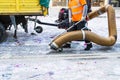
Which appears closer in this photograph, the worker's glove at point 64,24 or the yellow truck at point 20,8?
the yellow truck at point 20,8

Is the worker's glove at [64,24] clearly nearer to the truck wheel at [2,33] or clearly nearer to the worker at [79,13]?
the worker at [79,13]

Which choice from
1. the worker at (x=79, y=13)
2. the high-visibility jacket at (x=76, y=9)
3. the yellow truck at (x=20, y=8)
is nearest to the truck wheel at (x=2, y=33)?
the yellow truck at (x=20, y=8)

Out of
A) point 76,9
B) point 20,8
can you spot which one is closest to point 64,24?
point 20,8

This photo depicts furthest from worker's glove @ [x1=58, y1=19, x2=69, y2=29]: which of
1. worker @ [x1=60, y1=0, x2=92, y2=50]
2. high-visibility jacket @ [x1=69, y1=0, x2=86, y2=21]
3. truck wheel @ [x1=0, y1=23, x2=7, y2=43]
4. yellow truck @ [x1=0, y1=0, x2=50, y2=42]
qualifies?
truck wheel @ [x1=0, y1=23, x2=7, y2=43]

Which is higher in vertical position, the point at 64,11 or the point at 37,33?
the point at 64,11

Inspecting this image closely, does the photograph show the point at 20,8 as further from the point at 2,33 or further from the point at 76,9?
the point at 76,9

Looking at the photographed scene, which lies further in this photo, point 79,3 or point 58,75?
point 79,3

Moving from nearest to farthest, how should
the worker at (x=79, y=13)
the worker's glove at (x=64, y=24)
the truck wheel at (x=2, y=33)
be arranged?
1. the worker at (x=79, y=13)
2. the truck wheel at (x=2, y=33)
3. the worker's glove at (x=64, y=24)

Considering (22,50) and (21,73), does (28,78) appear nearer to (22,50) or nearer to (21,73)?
(21,73)

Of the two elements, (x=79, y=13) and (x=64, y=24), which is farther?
(x=64, y=24)

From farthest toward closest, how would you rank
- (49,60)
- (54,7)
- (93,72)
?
(54,7), (49,60), (93,72)

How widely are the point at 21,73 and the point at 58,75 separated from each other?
762mm

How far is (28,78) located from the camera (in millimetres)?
6461

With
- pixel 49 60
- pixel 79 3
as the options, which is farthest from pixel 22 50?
pixel 79 3
